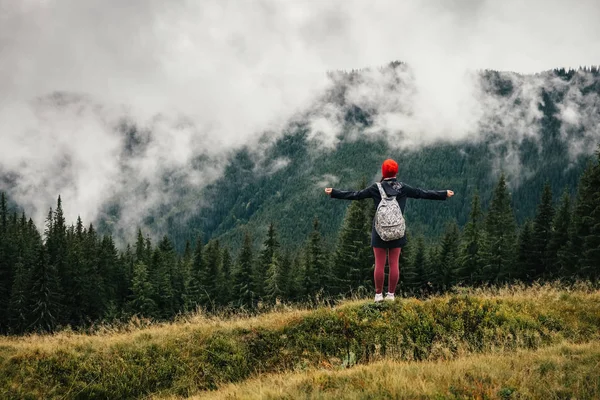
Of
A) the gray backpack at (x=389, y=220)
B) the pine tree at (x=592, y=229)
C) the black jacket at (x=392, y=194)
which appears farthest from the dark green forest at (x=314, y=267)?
the gray backpack at (x=389, y=220)

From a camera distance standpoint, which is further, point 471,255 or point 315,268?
point 471,255

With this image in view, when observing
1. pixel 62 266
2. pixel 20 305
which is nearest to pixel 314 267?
pixel 20 305

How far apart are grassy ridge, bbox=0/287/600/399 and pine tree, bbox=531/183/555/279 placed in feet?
133

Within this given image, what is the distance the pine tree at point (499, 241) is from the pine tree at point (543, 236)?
2.49 metres

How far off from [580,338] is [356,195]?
5.36 metres

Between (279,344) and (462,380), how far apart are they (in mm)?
4436

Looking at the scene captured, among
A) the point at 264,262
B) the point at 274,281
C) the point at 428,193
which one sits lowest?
the point at 274,281

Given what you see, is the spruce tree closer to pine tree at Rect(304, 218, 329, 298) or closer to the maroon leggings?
pine tree at Rect(304, 218, 329, 298)

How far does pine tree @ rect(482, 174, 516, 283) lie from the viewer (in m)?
48.9

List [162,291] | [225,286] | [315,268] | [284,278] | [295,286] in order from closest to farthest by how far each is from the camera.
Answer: [315,268], [295,286], [284,278], [162,291], [225,286]

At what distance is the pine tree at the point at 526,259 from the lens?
46.7m

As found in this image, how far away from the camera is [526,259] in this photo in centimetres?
4725

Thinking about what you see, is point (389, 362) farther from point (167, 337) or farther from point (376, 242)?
point (167, 337)

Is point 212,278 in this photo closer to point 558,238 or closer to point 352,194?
point 558,238
